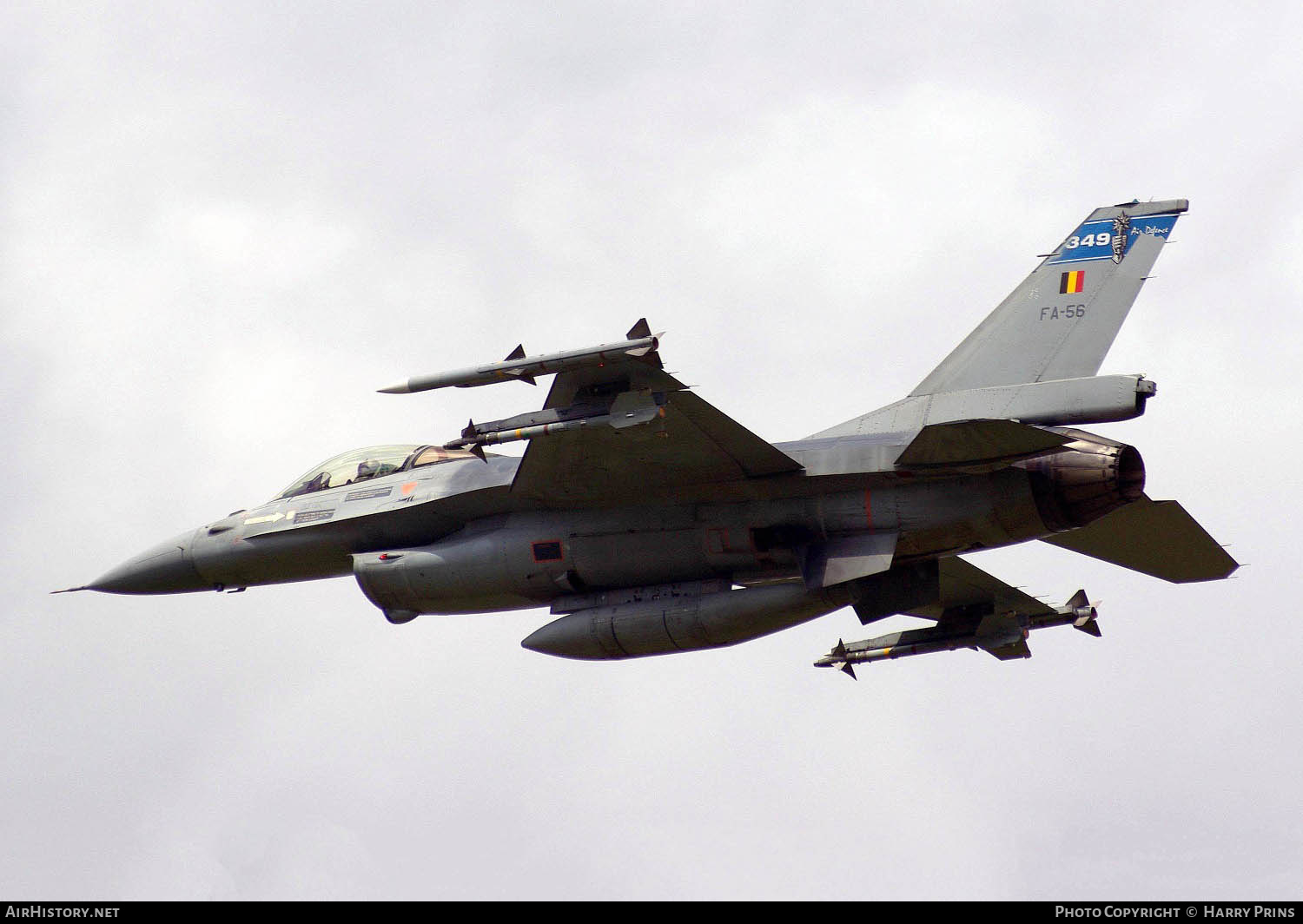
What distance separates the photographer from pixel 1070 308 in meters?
22.8

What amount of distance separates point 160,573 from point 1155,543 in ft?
44.8

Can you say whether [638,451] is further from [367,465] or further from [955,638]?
[955,638]

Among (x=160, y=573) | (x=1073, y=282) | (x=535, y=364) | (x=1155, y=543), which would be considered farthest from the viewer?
(x=160, y=573)

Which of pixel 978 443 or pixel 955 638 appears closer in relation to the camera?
pixel 978 443

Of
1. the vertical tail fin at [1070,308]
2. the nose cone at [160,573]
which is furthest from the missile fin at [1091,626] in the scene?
the nose cone at [160,573]

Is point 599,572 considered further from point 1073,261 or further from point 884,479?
point 1073,261

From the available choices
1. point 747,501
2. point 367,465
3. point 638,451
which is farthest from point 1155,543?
point 367,465

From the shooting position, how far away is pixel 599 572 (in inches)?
911

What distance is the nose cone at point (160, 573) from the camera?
1011 inches

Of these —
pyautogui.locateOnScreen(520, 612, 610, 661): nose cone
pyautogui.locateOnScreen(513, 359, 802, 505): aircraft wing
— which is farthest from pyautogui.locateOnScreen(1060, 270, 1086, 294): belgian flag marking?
pyautogui.locateOnScreen(520, 612, 610, 661): nose cone

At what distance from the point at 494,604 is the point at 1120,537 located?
818 centimetres

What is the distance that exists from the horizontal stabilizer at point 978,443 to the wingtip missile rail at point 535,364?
322cm
